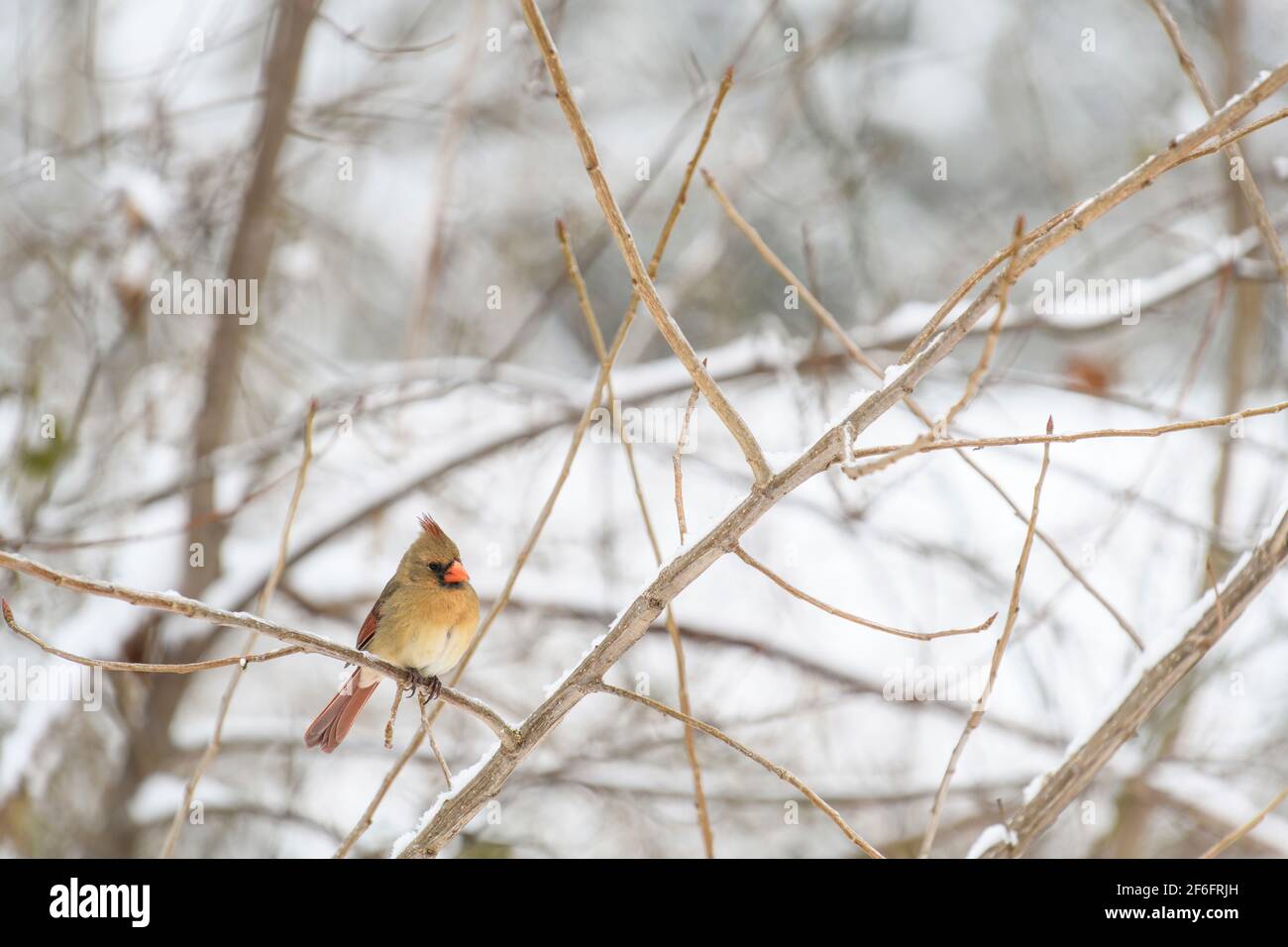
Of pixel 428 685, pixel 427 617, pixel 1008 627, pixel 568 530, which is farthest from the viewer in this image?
pixel 568 530

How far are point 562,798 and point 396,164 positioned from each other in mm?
4168

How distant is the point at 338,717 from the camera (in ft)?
5.53

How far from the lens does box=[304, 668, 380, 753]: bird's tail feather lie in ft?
5.45

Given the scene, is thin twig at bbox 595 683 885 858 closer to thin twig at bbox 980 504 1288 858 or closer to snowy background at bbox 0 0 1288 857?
thin twig at bbox 980 504 1288 858

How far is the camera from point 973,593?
3924 mm

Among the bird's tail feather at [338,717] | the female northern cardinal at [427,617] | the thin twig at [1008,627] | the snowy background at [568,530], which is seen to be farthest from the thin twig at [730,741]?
the snowy background at [568,530]

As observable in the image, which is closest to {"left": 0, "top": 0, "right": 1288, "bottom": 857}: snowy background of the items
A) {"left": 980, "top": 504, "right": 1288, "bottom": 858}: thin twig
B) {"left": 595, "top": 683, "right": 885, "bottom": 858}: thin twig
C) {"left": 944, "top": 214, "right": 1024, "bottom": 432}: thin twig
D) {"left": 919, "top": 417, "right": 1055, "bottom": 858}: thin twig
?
{"left": 980, "top": 504, "right": 1288, "bottom": 858}: thin twig

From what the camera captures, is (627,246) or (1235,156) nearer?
(627,246)

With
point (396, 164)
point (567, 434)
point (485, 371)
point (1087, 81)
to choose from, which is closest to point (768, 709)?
point (567, 434)

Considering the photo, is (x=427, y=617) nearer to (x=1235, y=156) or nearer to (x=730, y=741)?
(x=730, y=741)

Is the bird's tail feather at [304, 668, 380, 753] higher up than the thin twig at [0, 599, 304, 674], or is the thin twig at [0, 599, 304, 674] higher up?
the bird's tail feather at [304, 668, 380, 753]

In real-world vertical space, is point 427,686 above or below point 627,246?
below

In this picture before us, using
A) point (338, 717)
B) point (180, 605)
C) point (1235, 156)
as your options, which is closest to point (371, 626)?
point (338, 717)
